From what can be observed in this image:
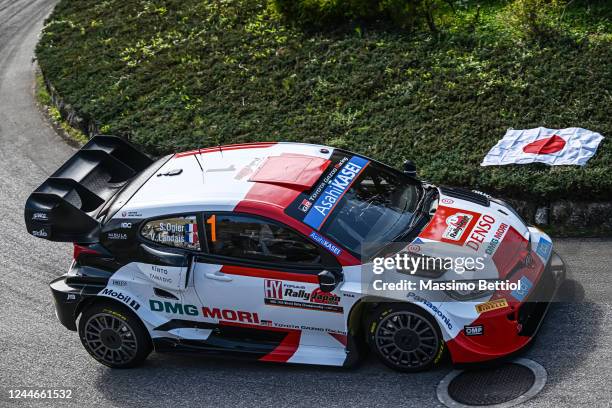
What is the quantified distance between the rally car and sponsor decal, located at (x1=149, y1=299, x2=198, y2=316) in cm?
2

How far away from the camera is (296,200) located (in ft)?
26.3

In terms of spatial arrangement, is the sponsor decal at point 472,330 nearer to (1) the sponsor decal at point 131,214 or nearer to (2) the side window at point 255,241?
(2) the side window at point 255,241

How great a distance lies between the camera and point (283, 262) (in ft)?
25.8

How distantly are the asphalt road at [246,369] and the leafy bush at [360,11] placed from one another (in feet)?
18.1

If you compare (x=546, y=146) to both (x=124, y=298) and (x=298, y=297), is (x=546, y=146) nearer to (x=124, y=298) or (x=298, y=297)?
(x=298, y=297)

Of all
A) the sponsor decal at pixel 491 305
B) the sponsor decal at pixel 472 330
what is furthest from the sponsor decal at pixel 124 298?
the sponsor decal at pixel 491 305

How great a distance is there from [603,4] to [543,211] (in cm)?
542

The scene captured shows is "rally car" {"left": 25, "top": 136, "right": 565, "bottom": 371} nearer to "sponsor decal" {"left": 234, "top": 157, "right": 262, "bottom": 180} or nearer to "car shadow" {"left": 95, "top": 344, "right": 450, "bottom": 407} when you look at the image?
"sponsor decal" {"left": 234, "top": 157, "right": 262, "bottom": 180}

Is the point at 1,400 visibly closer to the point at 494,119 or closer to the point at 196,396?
the point at 196,396

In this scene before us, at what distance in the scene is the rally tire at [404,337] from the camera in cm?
759

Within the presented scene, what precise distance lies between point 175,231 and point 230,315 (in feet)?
3.16

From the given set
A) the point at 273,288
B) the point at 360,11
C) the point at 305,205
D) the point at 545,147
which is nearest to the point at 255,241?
the point at 273,288

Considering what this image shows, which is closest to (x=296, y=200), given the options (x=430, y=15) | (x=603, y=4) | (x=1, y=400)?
(x=1, y=400)

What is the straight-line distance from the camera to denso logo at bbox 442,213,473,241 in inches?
318
